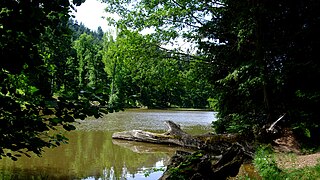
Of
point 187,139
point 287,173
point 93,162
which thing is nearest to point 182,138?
point 187,139

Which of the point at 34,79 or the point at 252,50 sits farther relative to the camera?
the point at 252,50

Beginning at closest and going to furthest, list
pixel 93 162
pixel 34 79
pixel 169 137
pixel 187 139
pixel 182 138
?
pixel 34 79 < pixel 93 162 < pixel 187 139 < pixel 182 138 < pixel 169 137

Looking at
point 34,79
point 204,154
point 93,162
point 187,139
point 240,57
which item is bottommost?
point 93,162

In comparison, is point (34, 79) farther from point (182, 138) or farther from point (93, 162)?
point (182, 138)

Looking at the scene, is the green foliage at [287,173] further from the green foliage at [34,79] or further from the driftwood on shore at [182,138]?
the green foliage at [34,79]

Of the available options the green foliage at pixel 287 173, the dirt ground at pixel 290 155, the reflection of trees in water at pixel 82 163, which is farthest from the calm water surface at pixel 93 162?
the dirt ground at pixel 290 155

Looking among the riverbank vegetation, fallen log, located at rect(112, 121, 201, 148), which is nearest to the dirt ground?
the riverbank vegetation

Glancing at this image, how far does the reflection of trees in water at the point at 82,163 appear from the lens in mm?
9000

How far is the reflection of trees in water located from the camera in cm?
900

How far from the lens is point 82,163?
1068cm

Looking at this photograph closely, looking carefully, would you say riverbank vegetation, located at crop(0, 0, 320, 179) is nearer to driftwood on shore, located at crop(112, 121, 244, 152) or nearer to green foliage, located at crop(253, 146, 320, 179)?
driftwood on shore, located at crop(112, 121, 244, 152)

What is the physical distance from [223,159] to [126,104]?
536 centimetres


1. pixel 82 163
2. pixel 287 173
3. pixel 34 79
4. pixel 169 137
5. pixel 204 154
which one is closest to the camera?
pixel 34 79

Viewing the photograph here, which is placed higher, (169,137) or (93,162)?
(169,137)
